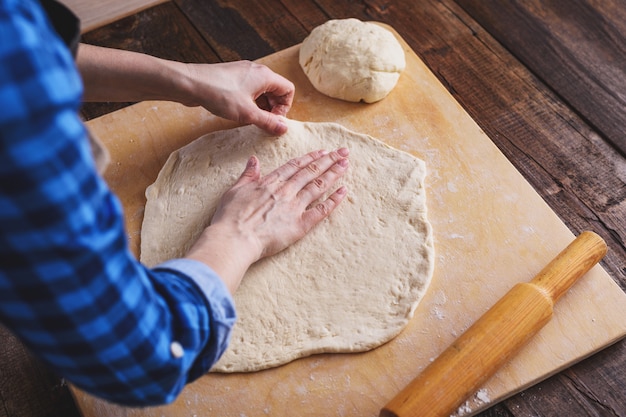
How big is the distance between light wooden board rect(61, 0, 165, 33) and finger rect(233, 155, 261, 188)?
1124 millimetres

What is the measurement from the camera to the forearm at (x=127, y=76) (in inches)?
63.2

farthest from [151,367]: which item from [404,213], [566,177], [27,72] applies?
[566,177]

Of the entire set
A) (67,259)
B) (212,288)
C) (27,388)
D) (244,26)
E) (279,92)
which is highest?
(67,259)

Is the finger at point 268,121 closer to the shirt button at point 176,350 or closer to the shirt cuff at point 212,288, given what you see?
the shirt cuff at point 212,288

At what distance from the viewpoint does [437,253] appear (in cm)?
162

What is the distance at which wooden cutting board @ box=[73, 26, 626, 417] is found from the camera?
142cm

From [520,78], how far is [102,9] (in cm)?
164

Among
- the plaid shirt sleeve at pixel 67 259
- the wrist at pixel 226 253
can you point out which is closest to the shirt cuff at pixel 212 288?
the plaid shirt sleeve at pixel 67 259

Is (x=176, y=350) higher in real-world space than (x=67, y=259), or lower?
lower

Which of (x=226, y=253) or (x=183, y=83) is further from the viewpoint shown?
(x=183, y=83)

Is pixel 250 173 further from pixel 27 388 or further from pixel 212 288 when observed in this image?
pixel 27 388

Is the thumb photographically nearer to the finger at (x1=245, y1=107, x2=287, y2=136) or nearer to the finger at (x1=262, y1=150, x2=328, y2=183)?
the finger at (x1=245, y1=107, x2=287, y2=136)

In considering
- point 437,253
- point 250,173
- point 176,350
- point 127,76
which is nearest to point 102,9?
point 127,76

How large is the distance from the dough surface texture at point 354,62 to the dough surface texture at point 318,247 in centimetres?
15
